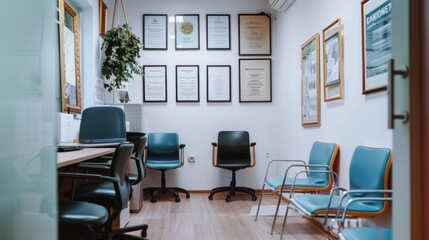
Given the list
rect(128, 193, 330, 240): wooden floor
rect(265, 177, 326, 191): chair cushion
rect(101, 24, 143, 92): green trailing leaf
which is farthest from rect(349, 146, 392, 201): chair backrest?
rect(101, 24, 143, 92): green trailing leaf

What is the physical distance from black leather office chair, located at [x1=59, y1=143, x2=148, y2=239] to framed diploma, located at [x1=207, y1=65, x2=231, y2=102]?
269 cm

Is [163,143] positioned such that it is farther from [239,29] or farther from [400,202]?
[400,202]

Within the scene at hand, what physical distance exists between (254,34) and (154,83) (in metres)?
1.63

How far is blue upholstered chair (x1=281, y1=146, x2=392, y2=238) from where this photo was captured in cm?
201

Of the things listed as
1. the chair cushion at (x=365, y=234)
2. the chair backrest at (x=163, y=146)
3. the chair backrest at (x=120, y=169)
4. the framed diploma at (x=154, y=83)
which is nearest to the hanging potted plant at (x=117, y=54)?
the framed diploma at (x=154, y=83)

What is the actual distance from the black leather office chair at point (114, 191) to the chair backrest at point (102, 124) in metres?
0.63

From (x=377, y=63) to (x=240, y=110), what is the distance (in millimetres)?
2803

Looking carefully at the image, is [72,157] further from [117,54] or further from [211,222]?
[117,54]

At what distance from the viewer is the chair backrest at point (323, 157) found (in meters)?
2.77

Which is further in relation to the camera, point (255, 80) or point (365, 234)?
point (255, 80)

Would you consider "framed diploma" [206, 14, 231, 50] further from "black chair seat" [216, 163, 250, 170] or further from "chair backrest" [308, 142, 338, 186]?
"chair backrest" [308, 142, 338, 186]

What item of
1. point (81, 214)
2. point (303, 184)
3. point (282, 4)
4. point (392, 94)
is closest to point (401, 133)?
point (392, 94)

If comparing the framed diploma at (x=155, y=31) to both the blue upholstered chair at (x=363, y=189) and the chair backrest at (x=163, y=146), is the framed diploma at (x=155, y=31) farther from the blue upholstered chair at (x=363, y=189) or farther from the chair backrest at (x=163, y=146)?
the blue upholstered chair at (x=363, y=189)

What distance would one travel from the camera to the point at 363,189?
219cm
